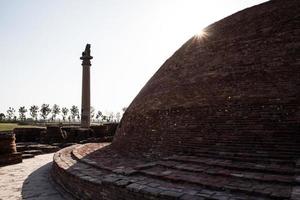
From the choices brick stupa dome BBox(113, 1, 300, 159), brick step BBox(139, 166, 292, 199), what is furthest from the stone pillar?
brick step BBox(139, 166, 292, 199)

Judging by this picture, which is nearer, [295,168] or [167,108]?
[295,168]

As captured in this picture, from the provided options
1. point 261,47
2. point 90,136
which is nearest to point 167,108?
point 261,47

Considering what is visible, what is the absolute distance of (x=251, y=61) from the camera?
7.10m

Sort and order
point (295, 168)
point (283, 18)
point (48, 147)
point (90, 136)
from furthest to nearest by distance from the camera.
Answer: point (90, 136), point (48, 147), point (283, 18), point (295, 168)

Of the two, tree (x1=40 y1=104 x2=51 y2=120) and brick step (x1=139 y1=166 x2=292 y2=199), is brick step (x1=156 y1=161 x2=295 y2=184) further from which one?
tree (x1=40 y1=104 x2=51 y2=120)

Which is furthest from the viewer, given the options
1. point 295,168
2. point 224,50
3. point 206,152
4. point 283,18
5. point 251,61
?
point 224,50

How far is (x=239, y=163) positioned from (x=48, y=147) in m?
12.7

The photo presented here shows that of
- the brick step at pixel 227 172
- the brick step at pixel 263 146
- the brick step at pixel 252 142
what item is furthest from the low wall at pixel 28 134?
the brick step at pixel 263 146

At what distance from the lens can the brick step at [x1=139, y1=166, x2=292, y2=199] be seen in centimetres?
406

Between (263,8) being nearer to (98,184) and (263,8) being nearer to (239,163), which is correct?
(239,163)

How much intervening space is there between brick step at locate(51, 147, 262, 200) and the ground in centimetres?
50

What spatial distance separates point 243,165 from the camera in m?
5.36

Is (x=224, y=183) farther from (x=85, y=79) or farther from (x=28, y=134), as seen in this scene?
(x=85, y=79)

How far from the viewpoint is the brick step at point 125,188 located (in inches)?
167
